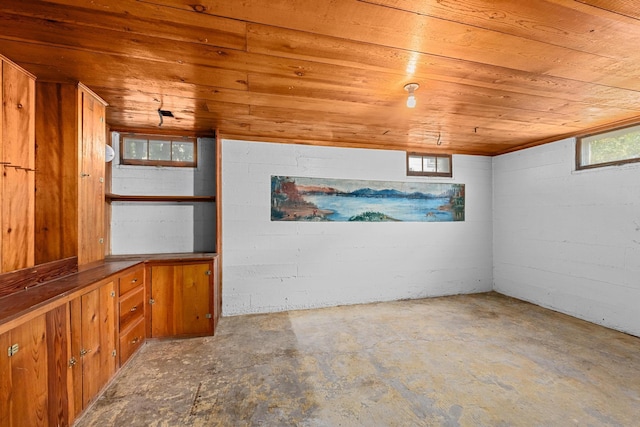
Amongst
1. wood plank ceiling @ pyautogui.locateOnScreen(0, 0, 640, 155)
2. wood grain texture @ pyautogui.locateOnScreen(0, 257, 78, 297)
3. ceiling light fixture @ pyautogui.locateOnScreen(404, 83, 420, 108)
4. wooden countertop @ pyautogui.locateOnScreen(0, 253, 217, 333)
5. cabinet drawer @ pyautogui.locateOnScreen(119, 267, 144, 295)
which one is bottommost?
cabinet drawer @ pyautogui.locateOnScreen(119, 267, 144, 295)

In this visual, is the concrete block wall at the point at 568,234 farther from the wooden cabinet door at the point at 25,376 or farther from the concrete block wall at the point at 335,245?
the wooden cabinet door at the point at 25,376

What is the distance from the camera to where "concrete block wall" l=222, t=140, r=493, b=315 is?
3.70 meters

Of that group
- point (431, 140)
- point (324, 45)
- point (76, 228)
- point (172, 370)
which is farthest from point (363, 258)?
point (76, 228)

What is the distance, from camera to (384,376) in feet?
7.44

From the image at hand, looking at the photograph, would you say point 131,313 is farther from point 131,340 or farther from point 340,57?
point 340,57

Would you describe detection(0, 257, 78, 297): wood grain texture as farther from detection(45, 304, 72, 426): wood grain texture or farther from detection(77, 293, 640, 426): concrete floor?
detection(77, 293, 640, 426): concrete floor

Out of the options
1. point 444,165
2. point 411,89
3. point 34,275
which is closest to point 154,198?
point 34,275

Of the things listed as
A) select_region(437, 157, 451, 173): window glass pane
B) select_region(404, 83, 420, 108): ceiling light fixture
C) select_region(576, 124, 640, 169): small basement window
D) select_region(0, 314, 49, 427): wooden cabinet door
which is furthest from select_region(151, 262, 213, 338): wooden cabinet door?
select_region(576, 124, 640, 169): small basement window

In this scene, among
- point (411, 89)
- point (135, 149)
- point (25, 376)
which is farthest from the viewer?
point (135, 149)

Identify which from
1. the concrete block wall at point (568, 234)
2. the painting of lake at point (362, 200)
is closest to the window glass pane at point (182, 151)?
the painting of lake at point (362, 200)

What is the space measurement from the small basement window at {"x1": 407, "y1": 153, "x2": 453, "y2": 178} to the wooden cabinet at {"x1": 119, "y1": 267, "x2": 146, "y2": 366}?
3858 millimetres

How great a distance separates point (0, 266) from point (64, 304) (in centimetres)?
59

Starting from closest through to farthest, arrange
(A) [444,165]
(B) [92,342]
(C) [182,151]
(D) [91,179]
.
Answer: (B) [92,342], (D) [91,179], (C) [182,151], (A) [444,165]

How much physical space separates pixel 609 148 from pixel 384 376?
12.4 ft
